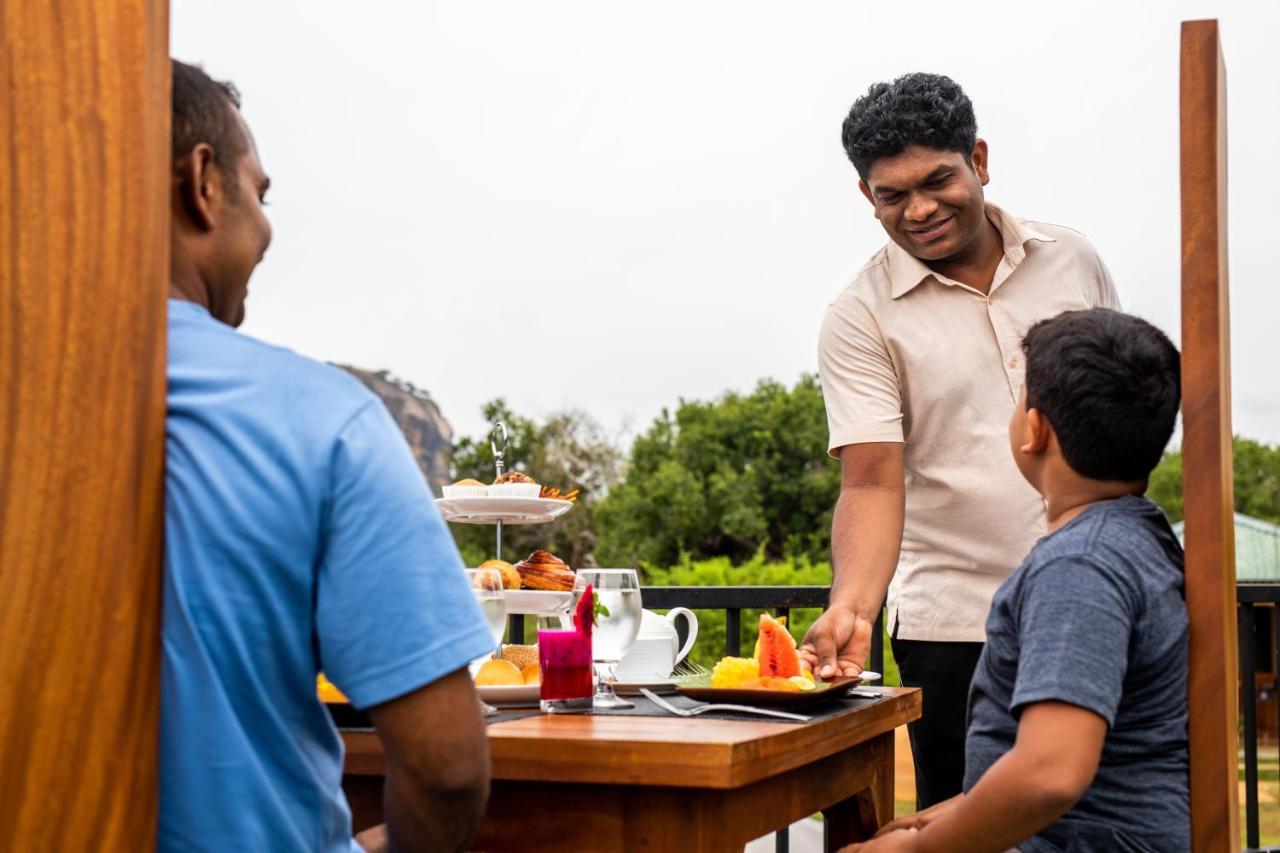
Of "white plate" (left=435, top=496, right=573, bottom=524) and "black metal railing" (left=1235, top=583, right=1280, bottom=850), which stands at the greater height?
"white plate" (left=435, top=496, right=573, bottom=524)

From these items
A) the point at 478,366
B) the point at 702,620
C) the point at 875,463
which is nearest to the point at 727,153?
the point at 478,366

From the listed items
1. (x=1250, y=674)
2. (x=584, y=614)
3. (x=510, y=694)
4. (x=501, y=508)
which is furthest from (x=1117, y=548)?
(x=1250, y=674)

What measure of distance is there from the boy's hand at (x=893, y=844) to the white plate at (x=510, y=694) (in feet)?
1.49

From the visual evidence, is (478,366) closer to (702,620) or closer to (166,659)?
(702,620)

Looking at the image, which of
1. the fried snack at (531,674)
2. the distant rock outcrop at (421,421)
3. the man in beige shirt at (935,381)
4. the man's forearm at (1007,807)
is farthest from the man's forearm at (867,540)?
the distant rock outcrop at (421,421)

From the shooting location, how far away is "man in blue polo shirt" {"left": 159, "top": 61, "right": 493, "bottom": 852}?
1082 mm

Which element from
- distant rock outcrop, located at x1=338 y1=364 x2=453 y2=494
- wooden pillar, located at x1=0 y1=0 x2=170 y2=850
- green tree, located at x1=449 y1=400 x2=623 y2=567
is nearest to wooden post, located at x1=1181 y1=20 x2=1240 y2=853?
wooden pillar, located at x1=0 y1=0 x2=170 y2=850

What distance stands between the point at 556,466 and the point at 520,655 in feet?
84.7

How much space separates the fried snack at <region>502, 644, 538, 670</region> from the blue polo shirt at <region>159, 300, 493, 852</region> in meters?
0.93

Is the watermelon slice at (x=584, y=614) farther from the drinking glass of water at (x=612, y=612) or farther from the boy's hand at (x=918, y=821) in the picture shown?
the boy's hand at (x=918, y=821)

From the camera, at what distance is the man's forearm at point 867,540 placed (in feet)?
7.79

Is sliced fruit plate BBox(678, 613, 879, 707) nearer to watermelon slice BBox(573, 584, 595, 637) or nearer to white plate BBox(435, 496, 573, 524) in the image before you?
watermelon slice BBox(573, 584, 595, 637)

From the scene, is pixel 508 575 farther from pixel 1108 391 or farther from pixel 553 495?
pixel 1108 391

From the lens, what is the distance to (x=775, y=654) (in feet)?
6.15
